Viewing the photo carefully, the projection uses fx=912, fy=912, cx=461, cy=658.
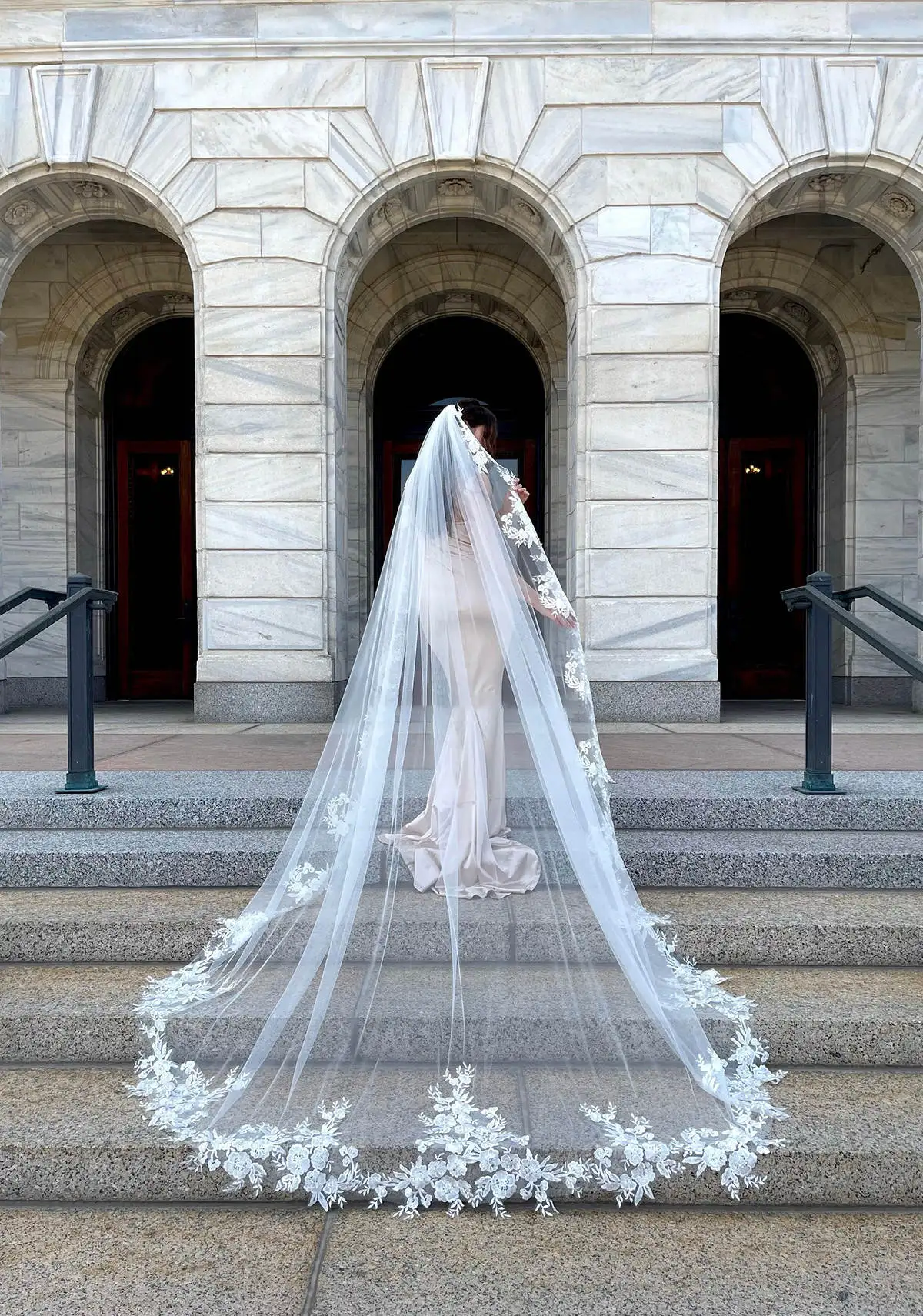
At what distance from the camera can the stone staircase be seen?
2.45m

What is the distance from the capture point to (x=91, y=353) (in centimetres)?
1226

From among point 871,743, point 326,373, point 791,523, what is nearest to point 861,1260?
point 871,743

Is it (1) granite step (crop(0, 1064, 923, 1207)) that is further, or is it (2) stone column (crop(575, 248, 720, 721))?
(2) stone column (crop(575, 248, 720, 721))

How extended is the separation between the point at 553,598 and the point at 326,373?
6.08m

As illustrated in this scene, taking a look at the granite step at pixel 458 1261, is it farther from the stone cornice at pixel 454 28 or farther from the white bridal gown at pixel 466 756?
the stone cornice at pixel 454 28

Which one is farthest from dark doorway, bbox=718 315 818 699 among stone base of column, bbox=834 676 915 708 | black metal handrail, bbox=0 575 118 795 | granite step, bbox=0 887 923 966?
black metal handrail, bbox=0 575 118 795

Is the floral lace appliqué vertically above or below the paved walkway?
below

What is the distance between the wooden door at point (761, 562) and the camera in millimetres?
12625

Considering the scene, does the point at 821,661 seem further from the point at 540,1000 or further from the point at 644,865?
the point at 540,1000

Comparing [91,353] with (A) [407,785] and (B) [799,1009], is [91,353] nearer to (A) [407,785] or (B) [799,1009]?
(A) [407,785]

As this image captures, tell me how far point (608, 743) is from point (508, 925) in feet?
13.2

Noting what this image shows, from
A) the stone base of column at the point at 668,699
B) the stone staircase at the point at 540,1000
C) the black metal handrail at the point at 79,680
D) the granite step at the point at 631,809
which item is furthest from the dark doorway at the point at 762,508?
the black metal handrail at the point at 79,680

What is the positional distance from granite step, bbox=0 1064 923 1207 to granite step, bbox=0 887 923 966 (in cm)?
53

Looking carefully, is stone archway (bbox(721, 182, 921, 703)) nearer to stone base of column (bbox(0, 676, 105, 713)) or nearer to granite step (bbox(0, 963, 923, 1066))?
granite step (bbox(0, 963, 923, 1066))
